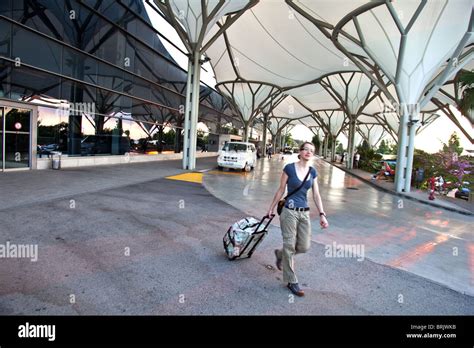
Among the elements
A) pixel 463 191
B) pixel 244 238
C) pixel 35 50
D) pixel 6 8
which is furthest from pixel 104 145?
pixel 463 191

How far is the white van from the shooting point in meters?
18.8

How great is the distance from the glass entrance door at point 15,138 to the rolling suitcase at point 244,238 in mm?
12253

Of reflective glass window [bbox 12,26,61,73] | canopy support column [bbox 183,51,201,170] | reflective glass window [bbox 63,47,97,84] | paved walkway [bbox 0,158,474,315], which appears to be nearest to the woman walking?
paved walkway [bbox 0,158,474,315]

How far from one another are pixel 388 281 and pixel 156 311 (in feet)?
10.5

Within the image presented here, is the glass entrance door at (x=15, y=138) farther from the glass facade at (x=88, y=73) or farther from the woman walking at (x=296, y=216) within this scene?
the woman walking at (x=296, y=216)

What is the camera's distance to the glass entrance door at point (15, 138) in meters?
12.0

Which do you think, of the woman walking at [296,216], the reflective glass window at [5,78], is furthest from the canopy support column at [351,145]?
the woman walking at [296,216]

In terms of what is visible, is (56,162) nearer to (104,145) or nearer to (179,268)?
(104,145)

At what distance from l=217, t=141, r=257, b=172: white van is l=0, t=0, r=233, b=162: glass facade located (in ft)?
22.6

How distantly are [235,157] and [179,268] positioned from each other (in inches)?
584

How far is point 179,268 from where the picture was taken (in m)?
4.14
